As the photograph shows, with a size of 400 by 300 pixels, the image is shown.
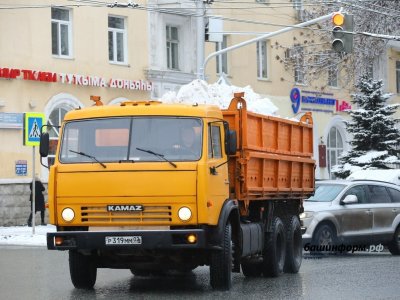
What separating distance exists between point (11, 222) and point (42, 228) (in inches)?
67.8

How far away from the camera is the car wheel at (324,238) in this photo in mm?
23344

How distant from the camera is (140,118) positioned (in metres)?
16.0

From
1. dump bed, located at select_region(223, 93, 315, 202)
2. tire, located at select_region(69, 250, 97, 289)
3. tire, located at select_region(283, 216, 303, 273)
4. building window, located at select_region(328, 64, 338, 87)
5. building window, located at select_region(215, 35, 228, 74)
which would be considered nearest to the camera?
tire, located at select_region(69, 250, 97, 289)

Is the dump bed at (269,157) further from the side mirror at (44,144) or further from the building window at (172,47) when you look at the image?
the building window at (172,47)

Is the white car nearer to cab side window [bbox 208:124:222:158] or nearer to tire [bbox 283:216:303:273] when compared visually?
tire [bbox 283:216:303:273]

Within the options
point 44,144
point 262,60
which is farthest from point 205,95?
point 44,144

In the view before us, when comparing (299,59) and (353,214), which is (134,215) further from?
(299,59)

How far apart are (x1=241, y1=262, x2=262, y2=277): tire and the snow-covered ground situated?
10063mm

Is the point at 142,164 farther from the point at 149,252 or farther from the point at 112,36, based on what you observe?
the point at 112,36

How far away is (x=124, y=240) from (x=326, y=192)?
9.82m

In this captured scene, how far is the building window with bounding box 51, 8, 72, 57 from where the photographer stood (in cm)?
3881

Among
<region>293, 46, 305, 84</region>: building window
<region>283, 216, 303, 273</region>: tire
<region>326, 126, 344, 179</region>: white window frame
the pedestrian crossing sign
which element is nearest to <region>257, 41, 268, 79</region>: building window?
<region>293, 46, 305, 84</region>: building window

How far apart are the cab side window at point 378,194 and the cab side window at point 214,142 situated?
30.7 feet

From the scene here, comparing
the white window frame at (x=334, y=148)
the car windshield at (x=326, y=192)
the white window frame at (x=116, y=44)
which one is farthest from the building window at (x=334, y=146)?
the car windshield at (x=326, y=192)
